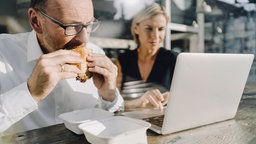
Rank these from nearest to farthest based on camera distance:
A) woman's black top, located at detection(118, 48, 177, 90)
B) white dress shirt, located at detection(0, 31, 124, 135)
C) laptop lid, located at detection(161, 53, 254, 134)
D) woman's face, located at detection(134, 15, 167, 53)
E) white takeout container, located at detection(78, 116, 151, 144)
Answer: white takeout container, located at detection(78, 116, 151, 144)
laptop lid, located at detection(161, 53, 254, 134)
white dress shirt, located at detection(0, 31, 124, 135)
woman's face, located at detection(134, 15, 167, 53)
woman's black top, located at detection(118, 48, 177, 90)

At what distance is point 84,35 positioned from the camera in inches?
60.7

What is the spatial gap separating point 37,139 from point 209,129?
0.78 metres

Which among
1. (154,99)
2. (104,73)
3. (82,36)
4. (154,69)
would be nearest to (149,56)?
(154,69)

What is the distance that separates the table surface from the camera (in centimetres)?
101

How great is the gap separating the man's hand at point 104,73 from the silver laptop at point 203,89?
0.34 m

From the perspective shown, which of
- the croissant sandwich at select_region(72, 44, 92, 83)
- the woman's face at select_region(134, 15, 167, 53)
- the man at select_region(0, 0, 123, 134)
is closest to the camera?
the man at select_region(0, 0, 123, 134)

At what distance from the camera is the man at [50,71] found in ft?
3.85

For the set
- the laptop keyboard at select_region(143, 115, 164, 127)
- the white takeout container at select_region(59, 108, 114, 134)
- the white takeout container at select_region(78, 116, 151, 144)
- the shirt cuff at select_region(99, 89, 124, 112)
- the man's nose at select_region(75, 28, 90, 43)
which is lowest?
the shirt cuff at select_region(99, 89, 124, 112)

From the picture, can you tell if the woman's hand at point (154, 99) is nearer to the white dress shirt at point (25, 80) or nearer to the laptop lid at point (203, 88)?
the white dress shirt at point (25, 80)

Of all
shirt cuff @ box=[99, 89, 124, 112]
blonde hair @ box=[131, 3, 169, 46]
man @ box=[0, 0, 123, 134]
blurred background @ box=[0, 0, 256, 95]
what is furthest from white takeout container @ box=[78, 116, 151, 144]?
blonde hair @ box=[131, 3, 169, 46]

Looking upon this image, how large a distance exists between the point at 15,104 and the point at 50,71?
0.90 feet

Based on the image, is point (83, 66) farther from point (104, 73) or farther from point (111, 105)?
point (111, 105)

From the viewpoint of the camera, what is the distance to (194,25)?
492cm

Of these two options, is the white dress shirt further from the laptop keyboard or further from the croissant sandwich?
the laptop keyboard
